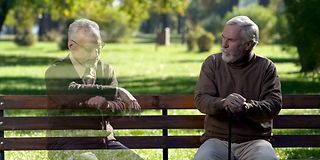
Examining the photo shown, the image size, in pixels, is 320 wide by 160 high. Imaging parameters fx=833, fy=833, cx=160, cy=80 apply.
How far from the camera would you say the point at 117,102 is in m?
6.22

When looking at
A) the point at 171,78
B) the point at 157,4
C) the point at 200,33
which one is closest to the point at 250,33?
the point at 171,78

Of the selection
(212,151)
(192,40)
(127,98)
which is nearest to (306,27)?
(127,98)

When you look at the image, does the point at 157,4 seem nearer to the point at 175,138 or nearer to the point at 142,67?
the point at 142,67

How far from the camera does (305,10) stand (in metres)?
20.5

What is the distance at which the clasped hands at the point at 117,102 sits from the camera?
20.2 ft

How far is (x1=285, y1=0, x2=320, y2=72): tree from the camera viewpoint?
790 inches

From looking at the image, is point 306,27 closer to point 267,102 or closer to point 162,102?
point 162,102

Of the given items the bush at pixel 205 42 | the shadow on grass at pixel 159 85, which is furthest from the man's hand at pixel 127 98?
the bush at pixel 205 42

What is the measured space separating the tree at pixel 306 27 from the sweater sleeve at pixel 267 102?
1395 centimetres

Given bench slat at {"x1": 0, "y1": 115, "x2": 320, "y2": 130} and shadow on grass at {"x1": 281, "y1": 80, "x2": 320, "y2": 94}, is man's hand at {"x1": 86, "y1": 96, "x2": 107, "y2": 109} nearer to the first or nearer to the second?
bench slat at {"x1": 0, "y1": 115, "x2": 320, "y2": 130}

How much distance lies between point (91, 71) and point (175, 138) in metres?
1.09

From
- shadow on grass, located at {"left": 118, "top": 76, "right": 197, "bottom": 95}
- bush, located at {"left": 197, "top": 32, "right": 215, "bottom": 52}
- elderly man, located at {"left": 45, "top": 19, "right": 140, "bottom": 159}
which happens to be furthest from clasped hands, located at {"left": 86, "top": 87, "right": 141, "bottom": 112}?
bush, located at {"left": 197, "top": 32, "right": 215, "bottom": 52}

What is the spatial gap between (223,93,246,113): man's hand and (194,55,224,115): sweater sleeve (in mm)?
161

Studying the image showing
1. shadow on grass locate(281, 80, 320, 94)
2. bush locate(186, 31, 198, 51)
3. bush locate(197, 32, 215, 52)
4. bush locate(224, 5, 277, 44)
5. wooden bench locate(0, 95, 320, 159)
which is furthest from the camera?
bush locate(224, 5, 277, 44)
